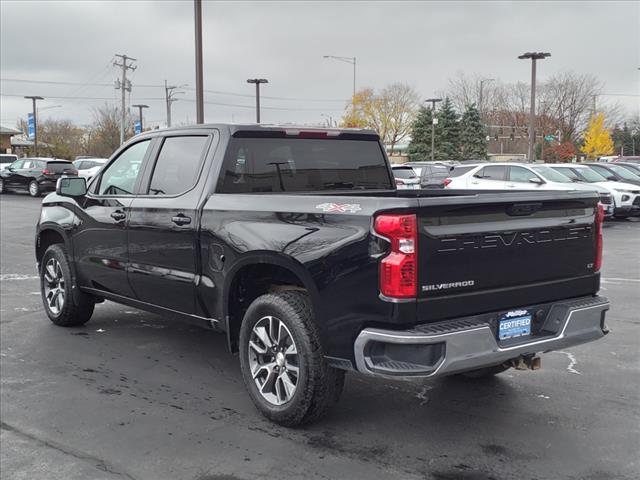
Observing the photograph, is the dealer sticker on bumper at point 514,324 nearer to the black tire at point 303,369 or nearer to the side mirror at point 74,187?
the black tire at point 303,369

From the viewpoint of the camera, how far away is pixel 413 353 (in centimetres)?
354

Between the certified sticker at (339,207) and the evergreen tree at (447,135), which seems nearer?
the certified sticker at (339,207)

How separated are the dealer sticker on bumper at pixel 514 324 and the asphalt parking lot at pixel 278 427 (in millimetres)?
663

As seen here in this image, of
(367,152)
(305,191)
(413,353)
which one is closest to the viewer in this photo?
(413,353)

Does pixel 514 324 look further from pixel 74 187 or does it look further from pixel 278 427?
pixel 74 187

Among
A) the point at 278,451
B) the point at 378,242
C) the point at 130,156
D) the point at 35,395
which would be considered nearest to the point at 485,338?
the point at 378,242

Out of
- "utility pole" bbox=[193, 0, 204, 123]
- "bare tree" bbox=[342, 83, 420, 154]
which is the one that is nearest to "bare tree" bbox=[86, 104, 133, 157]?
"bare tree" bbox=[342, 83, 420, 154]

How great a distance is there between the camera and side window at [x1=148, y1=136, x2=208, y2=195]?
203 inches

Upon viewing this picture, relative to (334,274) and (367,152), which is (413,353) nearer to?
(334,274)

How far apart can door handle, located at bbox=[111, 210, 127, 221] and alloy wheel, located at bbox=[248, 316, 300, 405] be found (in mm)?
1929

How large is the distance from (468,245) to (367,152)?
2236 millimetres

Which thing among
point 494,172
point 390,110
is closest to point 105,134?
point 390,110

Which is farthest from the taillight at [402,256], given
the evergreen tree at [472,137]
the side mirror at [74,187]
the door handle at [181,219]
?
the evergreen tree at [472,137]

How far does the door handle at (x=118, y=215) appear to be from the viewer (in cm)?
570
